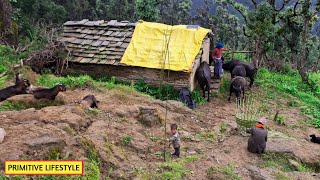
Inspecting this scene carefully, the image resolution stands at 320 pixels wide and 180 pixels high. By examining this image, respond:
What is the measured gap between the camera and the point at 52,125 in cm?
698

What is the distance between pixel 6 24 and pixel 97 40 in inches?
177

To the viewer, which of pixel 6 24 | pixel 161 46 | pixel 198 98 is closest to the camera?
pixel 198 98

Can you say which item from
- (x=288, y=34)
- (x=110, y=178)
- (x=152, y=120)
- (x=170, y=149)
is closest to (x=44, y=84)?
(x=152, y=120)

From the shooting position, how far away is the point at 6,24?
15961mm

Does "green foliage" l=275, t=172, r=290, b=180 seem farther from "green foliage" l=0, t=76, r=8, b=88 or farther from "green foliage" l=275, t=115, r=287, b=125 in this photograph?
"green foliage" l=0, t=76, r=8, b=88

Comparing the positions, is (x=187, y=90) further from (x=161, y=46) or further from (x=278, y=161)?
(x=278, y=161)

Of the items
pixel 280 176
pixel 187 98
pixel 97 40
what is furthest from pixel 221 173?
pixel 97 40

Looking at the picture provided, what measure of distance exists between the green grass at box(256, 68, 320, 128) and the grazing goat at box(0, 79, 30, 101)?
9555 millimetres

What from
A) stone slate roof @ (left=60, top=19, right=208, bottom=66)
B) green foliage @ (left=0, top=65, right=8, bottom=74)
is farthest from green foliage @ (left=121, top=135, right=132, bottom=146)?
Answer: green foliage @ (left=0, top=65, right=8, bottom=74)

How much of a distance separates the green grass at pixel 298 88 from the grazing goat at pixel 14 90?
9555 millimetres

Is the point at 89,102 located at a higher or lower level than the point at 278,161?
higher

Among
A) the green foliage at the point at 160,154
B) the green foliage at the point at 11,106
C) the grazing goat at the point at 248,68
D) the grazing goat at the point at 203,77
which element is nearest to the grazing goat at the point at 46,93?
the green foliage at the point at 11,106

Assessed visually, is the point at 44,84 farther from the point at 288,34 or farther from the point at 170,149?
the point at 288,34

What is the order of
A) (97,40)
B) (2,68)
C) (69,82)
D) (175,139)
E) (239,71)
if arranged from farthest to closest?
(239,71) < (97,40) < (2,68) < (69,82) < (175,139)
